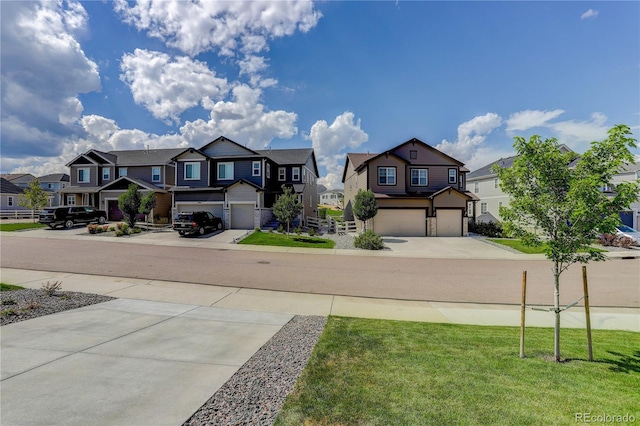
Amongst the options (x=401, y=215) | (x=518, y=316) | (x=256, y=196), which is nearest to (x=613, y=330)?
(x=518, y=316)

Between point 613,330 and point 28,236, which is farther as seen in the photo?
point 28,236

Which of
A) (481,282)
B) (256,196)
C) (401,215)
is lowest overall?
(481,282)

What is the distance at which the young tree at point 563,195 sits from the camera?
487 cm

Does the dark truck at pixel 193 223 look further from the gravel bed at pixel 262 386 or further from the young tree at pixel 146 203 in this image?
the gravel bed at pixel 262 386

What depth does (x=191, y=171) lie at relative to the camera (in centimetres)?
3194

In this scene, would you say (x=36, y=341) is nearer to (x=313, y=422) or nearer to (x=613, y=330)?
(x=313, y=422)

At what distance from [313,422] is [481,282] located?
11389 mm

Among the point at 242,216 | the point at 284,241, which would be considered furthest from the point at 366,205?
the point at 242,216

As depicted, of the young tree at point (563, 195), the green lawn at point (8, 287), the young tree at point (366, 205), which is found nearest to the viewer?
the young tree at point (563, 195)

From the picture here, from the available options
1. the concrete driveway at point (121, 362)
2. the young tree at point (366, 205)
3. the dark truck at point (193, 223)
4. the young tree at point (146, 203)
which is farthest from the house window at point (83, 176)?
the concrete driveway at point (121, 362)

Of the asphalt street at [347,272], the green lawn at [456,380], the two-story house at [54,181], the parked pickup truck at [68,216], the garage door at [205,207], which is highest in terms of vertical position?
the two-story house at [54,181]

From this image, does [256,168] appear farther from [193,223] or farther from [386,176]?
[386,176]

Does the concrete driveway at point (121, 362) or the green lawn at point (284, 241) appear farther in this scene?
the green lawn at point (284, 241)

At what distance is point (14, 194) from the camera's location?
46.6 meters
